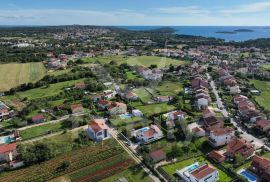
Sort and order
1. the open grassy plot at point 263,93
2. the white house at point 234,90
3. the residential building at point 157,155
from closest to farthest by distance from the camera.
A: 1. the residential building at point 157,155
2. the open grassy plot at point 263,93
3. the white house at point 234,90

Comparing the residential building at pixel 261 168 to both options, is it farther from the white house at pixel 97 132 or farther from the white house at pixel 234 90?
the white house at pixel 234 90

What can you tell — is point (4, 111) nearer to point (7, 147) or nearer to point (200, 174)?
point (7, 147)

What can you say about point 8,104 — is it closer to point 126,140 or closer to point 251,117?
point 126,140

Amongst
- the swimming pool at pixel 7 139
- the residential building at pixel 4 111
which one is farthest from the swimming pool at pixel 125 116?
the residential building at pixel 4 111

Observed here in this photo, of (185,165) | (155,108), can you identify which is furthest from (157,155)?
(155,108)

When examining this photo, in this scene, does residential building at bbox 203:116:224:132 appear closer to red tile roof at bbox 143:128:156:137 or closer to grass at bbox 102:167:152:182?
red tile roof at bbox 143:128:156:137

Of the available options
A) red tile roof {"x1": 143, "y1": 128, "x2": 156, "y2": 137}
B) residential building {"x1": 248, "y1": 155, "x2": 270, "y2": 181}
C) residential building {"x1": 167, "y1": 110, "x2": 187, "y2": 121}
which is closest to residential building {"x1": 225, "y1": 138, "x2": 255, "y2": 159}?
residential building {"x1": 248, "y1": 155, "x2": 270, "y2": 181}
